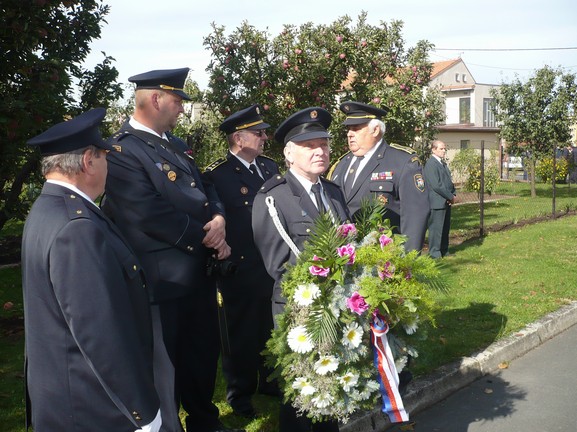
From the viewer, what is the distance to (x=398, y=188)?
550 cm

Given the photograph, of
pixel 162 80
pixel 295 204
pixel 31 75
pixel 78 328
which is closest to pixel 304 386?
pixel 295 204

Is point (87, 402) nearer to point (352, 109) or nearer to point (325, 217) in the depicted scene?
point (325, 217)

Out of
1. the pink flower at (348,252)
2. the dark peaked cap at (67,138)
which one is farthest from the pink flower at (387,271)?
the dark peaked cap at (67,138)

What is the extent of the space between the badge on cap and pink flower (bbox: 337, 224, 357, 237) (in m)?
1.80

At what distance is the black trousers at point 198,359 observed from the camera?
4188 millimetres

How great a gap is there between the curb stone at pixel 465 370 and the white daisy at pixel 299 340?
1.41m

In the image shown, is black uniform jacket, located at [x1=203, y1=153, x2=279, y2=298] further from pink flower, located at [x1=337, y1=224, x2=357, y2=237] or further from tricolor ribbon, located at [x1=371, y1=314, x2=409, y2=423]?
tricolor ribbon, located at [x1=371, y1=314, x2=409, y2=423]

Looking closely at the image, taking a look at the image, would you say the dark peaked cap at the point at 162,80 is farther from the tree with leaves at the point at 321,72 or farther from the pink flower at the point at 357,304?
the tree with leaves at the point at 321,72

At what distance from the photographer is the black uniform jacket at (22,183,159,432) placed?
243 cm

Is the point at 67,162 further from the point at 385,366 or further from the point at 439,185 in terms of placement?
the point at 439,185

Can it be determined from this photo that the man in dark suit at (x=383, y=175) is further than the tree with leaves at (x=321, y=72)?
No

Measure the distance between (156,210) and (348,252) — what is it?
3.96 ft

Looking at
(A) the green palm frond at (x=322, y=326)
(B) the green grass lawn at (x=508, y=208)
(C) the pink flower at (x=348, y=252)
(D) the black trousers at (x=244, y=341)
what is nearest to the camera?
(A) the green palm frond at (x=322, y=326)

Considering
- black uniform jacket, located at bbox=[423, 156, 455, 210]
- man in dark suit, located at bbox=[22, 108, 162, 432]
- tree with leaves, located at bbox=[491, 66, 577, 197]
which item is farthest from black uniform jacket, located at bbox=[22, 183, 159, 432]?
tree with leaves, located at bbox=[491, 66, 577, 197]
